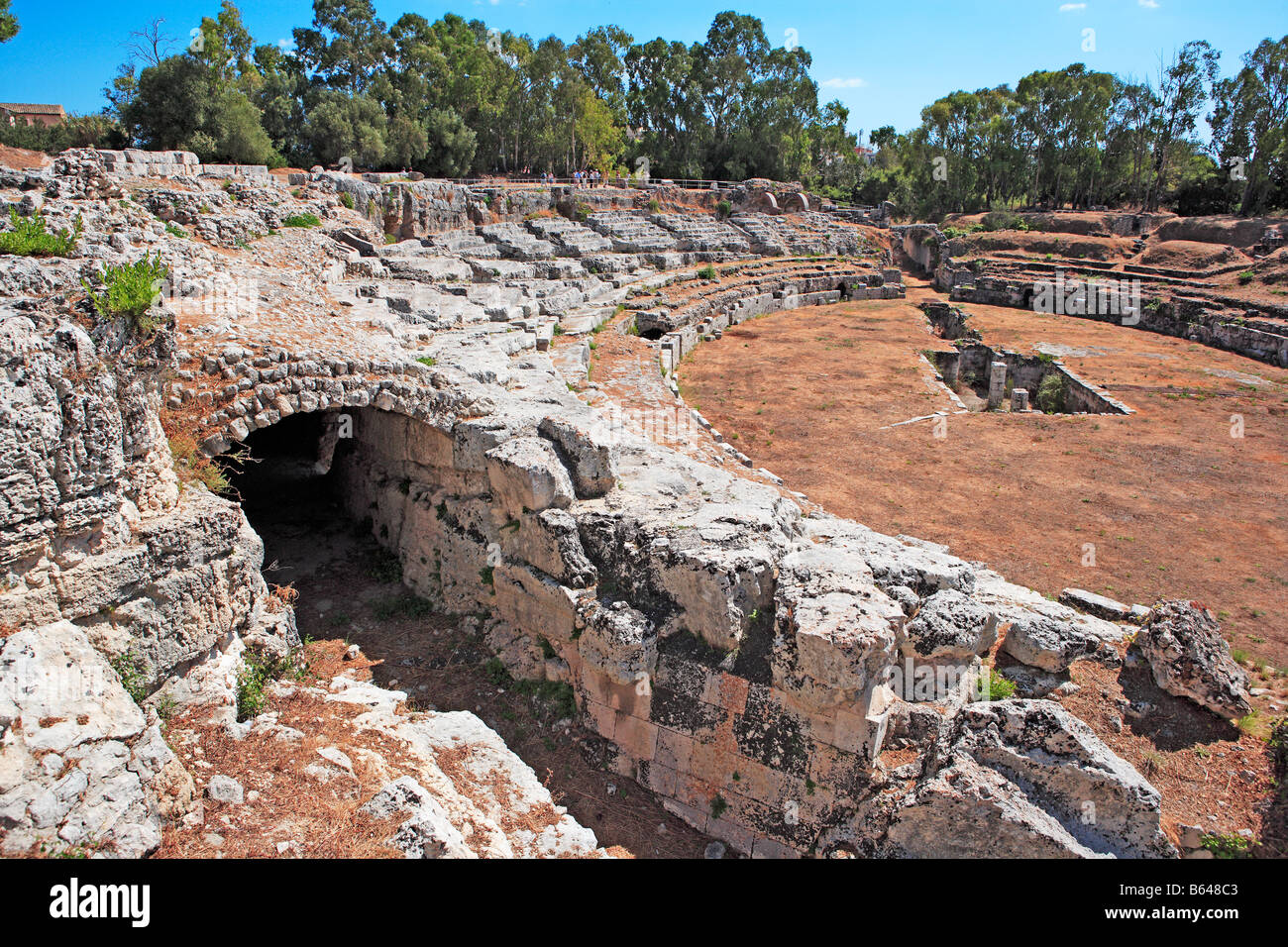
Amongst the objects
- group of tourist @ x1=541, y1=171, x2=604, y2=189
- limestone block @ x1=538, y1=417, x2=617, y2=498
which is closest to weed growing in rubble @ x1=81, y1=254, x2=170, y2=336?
limestone block @ x1=538, y1=417, x2=617, y2=498

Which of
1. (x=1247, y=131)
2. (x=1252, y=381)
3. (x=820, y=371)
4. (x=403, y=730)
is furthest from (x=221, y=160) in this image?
(x=1247, y=131)

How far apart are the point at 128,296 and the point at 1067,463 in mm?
15417

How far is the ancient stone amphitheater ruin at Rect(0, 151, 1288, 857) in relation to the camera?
510cm

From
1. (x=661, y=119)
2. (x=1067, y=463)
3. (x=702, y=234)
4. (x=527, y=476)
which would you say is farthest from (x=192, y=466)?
(x=661, y=119)

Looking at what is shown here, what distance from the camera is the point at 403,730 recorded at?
6.93 m

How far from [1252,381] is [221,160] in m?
32.8

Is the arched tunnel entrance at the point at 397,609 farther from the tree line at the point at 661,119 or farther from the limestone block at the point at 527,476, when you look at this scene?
the tree line at the point at 661,119

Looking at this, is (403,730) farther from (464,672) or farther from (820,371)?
(820,371)

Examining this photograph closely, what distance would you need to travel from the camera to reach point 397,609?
919cm

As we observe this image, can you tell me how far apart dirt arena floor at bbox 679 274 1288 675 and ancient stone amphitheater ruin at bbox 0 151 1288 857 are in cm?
241

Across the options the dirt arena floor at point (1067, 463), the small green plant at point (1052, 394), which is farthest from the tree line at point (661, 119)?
the small green plant at point (1052, 394)

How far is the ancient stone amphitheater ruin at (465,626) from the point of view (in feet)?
16.7

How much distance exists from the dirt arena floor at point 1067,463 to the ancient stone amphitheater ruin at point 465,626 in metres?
2.41

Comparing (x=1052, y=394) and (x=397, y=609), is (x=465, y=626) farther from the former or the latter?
(x=1052, y=394)
